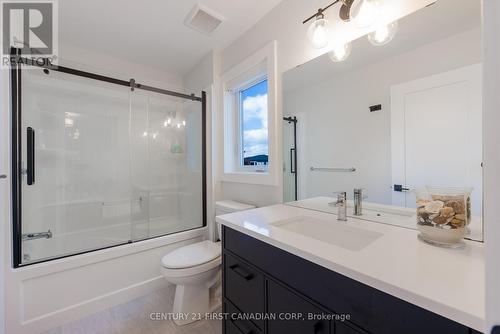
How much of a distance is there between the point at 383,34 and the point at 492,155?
1062 mm

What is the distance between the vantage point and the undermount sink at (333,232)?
1.01m

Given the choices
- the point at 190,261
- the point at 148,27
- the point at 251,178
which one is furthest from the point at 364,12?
the point at 190,261

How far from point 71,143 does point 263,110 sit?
206 cm

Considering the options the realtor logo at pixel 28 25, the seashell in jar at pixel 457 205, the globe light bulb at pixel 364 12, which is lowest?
the seashell in jar at pixel 457 205

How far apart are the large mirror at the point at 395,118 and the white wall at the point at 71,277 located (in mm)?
1450

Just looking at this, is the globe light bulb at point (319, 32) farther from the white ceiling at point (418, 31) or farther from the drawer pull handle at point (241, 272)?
the drawer pull handle at point (241, 272)

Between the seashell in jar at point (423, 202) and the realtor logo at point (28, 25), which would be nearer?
the seashell in jar at point (423, 202)

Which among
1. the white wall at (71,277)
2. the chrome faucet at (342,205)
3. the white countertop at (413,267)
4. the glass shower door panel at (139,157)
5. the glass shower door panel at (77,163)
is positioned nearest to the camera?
the white countertop at (413,267)

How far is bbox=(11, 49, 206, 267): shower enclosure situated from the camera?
200 centimetres

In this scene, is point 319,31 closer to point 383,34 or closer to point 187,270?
point 383,34

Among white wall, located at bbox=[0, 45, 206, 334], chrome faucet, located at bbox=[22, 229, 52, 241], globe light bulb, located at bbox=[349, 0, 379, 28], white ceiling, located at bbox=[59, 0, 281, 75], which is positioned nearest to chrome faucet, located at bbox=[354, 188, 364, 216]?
globe light bulb, located at bbox=[349, 0, 379, 28]

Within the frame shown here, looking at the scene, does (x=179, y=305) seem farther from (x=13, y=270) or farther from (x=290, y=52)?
(x=290, y=52)

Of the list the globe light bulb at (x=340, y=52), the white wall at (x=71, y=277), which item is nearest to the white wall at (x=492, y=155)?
the globe light bulb at (x=340, y=52)

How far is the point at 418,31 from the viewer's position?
39.1 inches
